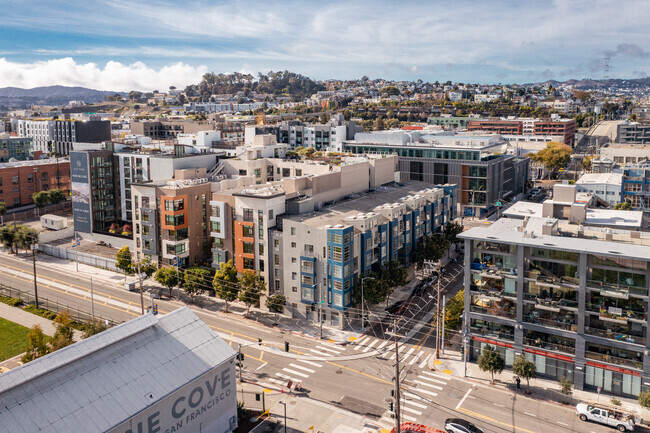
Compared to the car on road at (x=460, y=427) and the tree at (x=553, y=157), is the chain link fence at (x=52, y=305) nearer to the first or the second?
the car on road at (x=460, y=427)

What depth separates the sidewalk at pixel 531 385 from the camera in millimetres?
50906

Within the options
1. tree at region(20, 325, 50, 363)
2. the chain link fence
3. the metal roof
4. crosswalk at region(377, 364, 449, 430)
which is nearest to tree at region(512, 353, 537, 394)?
crosswalk at region(377, 364, 449, 430)

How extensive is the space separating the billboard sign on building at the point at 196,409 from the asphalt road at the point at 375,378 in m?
11.2

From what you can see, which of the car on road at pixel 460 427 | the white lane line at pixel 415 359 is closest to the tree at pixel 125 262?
the white lane line at pixel 415 359

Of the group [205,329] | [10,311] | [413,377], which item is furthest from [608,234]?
[10,311]

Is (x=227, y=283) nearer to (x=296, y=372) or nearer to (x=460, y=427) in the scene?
(x=296, y=372)

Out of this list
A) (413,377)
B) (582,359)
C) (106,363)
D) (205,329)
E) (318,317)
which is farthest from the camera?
(318,317)

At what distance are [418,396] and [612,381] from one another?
18.6m

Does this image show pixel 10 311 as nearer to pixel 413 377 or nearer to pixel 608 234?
pixel 413 377

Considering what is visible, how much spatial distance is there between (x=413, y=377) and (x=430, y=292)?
27.1m

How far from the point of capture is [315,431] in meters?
46.1

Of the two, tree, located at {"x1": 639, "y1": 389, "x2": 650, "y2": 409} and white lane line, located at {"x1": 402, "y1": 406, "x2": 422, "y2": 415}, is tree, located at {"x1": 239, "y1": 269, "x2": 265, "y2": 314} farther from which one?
tree, located at {"x1": 639, "y1": 389, "x2": 650, "y2": 409}

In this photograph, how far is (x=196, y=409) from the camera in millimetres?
40062

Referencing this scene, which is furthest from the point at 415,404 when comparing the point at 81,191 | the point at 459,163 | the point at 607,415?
the point at 459,163
